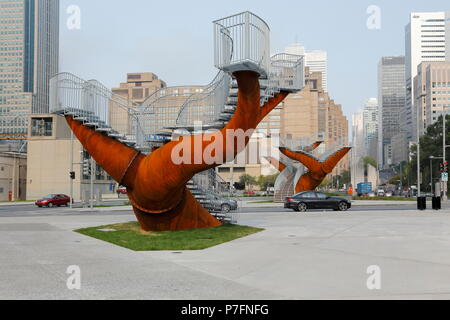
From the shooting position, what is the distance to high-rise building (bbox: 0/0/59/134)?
171 metres

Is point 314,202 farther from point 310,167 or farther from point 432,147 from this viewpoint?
point 432,147

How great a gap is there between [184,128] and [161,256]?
6.19 meters

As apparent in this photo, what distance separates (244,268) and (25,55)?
197445 mm

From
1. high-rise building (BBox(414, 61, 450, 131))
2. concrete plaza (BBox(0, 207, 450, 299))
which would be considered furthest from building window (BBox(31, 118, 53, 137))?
high-rise building (BBox(414, 61, 450, 131))

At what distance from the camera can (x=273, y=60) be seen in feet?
60.9

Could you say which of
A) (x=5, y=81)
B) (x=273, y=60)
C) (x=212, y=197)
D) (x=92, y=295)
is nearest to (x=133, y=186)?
(x=212, y=197)

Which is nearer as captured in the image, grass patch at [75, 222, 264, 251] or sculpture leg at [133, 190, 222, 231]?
grass patch at [75, 222, 264, 251]

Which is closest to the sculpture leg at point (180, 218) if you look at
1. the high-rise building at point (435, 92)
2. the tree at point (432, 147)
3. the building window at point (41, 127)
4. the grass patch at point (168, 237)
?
the grass patch at point (168, 237)

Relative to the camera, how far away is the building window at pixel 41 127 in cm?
6531

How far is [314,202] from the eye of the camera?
97.3 ft

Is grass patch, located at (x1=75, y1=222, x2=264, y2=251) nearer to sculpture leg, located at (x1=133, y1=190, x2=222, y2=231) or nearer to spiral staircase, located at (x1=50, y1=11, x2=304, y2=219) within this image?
sculpture leg, located at (x1=133, y1=190, x2=222, y2=231)

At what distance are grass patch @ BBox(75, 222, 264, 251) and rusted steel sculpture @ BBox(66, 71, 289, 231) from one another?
675 mm

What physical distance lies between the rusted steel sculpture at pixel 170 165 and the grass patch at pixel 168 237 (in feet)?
2.22
